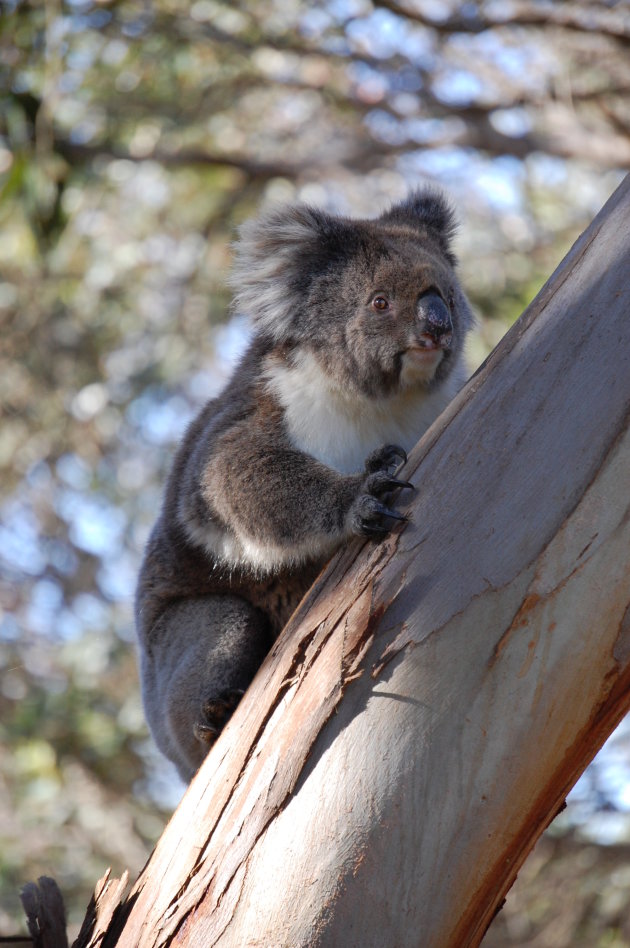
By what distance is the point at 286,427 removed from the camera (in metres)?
3.01

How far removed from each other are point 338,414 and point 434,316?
40cm

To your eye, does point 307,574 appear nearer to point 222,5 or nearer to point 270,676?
point 270,676

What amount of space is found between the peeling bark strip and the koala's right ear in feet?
3.31

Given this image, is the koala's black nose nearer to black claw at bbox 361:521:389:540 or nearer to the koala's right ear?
the koala's right ear

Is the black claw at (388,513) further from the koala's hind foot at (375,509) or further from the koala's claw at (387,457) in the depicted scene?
the koala's claw at (387,457)

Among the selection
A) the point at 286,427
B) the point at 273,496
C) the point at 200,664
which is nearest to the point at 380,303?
the point at 286,427

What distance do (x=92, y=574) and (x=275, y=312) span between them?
5669mm

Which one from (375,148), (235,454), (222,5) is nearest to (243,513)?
(235,454)

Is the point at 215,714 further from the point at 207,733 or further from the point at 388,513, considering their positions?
the point at 388,513

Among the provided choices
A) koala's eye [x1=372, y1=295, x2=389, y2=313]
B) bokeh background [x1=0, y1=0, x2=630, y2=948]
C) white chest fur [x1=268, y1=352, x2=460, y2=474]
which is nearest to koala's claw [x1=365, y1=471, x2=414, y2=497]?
white chest fur [x1=268, y1=352, x2=460, y2=474]

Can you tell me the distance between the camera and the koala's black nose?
9.44ft

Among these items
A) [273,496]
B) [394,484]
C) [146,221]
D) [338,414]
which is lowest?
[146,221]

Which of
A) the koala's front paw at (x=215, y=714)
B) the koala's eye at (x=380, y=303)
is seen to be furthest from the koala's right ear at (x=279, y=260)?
the koala's front paw at (x=215, y=714)

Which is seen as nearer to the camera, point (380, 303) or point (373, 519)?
point (373, 519)
